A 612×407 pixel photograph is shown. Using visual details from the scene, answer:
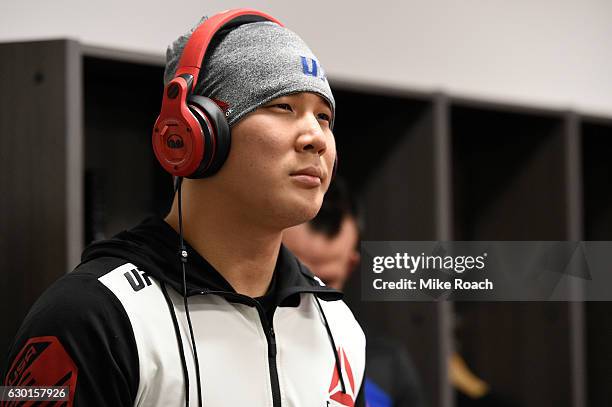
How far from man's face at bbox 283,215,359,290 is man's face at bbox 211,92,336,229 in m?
0.79

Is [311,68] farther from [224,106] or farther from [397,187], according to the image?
[397,187]

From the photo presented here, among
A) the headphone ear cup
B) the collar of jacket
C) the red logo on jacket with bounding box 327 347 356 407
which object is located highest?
the headphone ear cup

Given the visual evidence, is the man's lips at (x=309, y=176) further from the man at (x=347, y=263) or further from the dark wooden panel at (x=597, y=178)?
the dark wooden panel at (x=597, y=178)

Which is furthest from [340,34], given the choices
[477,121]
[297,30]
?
[477,121]

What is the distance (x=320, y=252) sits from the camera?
72.1 inches

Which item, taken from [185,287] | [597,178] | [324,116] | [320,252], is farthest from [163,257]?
[597,178]

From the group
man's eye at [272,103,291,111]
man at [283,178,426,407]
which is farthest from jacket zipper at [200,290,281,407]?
man at [283,178,426,407]

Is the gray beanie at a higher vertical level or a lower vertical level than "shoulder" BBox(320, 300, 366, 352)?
higher

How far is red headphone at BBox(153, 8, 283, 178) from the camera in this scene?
98 cm

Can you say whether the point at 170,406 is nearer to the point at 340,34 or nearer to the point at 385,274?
the point at 385,274

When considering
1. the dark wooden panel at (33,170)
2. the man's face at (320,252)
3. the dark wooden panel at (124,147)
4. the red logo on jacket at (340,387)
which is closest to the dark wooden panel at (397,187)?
the man's face at (320,252)

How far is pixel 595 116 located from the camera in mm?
2516

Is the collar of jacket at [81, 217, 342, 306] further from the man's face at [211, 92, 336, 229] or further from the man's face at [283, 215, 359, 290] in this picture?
the man's face at [283, 215, 359, 290]

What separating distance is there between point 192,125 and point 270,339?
0.28m
